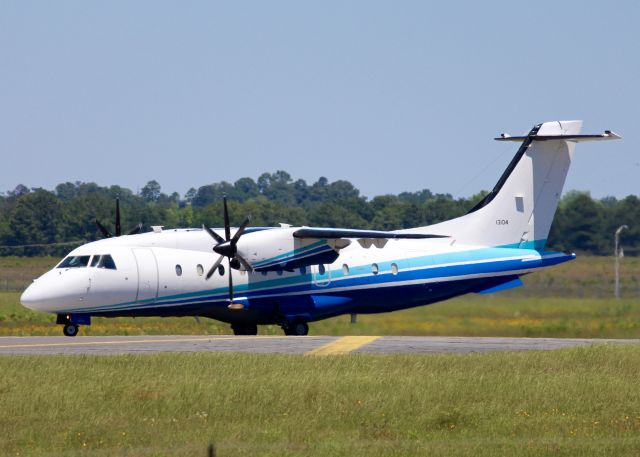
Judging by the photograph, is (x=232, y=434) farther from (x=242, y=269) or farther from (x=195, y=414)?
(x=242, y=269)

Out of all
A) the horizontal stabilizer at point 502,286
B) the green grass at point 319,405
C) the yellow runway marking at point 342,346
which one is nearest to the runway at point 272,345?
the yellow runway marking at point 342,346

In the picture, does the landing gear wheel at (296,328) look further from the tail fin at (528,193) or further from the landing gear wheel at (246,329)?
the tail fin at (528,193)

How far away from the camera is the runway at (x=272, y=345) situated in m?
29.8

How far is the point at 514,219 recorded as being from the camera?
138 ft

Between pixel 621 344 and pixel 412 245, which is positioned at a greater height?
pixel 412 245

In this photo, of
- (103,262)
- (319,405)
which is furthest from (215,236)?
(319,405)

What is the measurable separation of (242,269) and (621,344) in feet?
39.6

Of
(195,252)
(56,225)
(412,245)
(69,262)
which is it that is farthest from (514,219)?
(56,225)

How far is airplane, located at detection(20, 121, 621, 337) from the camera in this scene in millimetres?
37094

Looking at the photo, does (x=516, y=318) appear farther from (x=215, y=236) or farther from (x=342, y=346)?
(x=342, y=346)

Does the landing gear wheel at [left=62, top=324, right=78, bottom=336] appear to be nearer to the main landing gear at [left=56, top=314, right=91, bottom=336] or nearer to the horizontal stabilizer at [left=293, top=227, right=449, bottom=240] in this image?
the main landing gear at [left=56, top=314, right=91, bottom=336]

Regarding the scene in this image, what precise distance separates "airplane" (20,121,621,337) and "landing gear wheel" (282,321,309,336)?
44 mm

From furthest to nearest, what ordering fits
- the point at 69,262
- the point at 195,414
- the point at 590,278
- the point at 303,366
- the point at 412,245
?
the point at 590,278, the point at 412,245, the point at 69,262, the point at 303,366, the point at 195,414

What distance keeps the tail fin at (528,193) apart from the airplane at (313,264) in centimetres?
3
